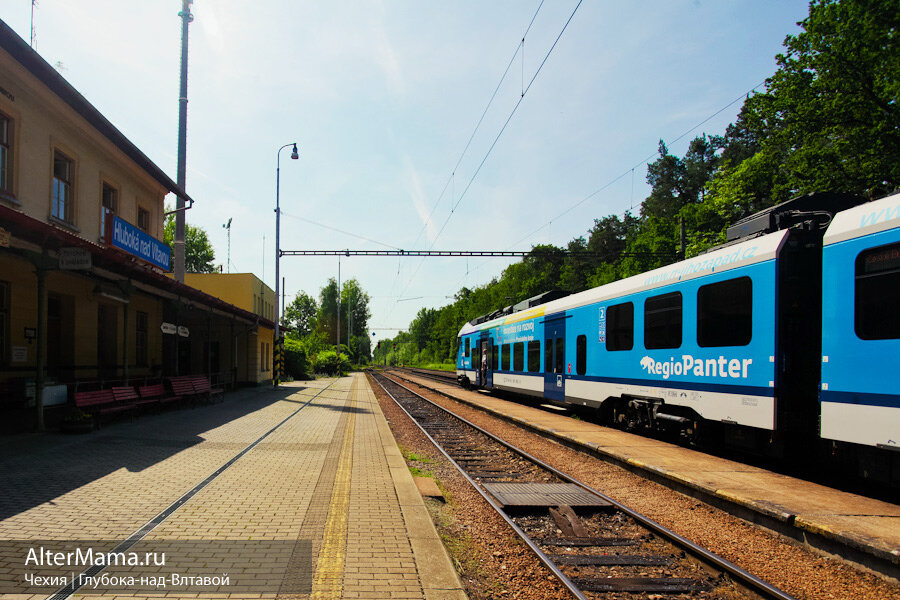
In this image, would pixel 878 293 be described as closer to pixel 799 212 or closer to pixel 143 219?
pixel 799 212

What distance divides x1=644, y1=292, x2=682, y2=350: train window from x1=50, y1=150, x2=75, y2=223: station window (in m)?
13.4

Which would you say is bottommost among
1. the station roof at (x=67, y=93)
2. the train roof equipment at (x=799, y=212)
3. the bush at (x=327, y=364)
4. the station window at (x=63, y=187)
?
the bush at (x=327, y=364)

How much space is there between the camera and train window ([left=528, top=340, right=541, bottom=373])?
16.3m

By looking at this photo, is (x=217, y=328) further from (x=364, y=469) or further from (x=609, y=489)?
(x=609, y=489)

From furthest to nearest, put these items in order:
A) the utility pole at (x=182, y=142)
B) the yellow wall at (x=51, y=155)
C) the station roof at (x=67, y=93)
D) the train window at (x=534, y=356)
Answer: the utility pole at (x=182, y=142)
the train window at (x=534, y=356)
the yellow wall at (x=51, y=155)
the station roof at (x=67, y=93)

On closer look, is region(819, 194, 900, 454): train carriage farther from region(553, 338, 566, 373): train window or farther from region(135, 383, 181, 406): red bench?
region(135, 383, 181, 406): red bench

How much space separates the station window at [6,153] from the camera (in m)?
11.2

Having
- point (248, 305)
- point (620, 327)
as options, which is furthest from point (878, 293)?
point (248, 305)

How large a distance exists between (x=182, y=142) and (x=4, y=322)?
30.7 ft

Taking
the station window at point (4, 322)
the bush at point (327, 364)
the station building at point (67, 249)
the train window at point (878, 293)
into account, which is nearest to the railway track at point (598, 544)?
the train window at point (878, 293)

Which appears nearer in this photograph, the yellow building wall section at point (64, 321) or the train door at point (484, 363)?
the yellow building wall section at point (64, 321)

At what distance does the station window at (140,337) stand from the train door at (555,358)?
1230 centimetres

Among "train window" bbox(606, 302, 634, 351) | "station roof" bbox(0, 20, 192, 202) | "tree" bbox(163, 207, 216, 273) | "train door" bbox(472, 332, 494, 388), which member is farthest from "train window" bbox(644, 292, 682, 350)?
"tree" bbox(163, 207, 216, 273)

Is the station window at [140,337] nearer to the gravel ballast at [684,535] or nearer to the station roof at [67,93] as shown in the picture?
the station roof at [67,93]
